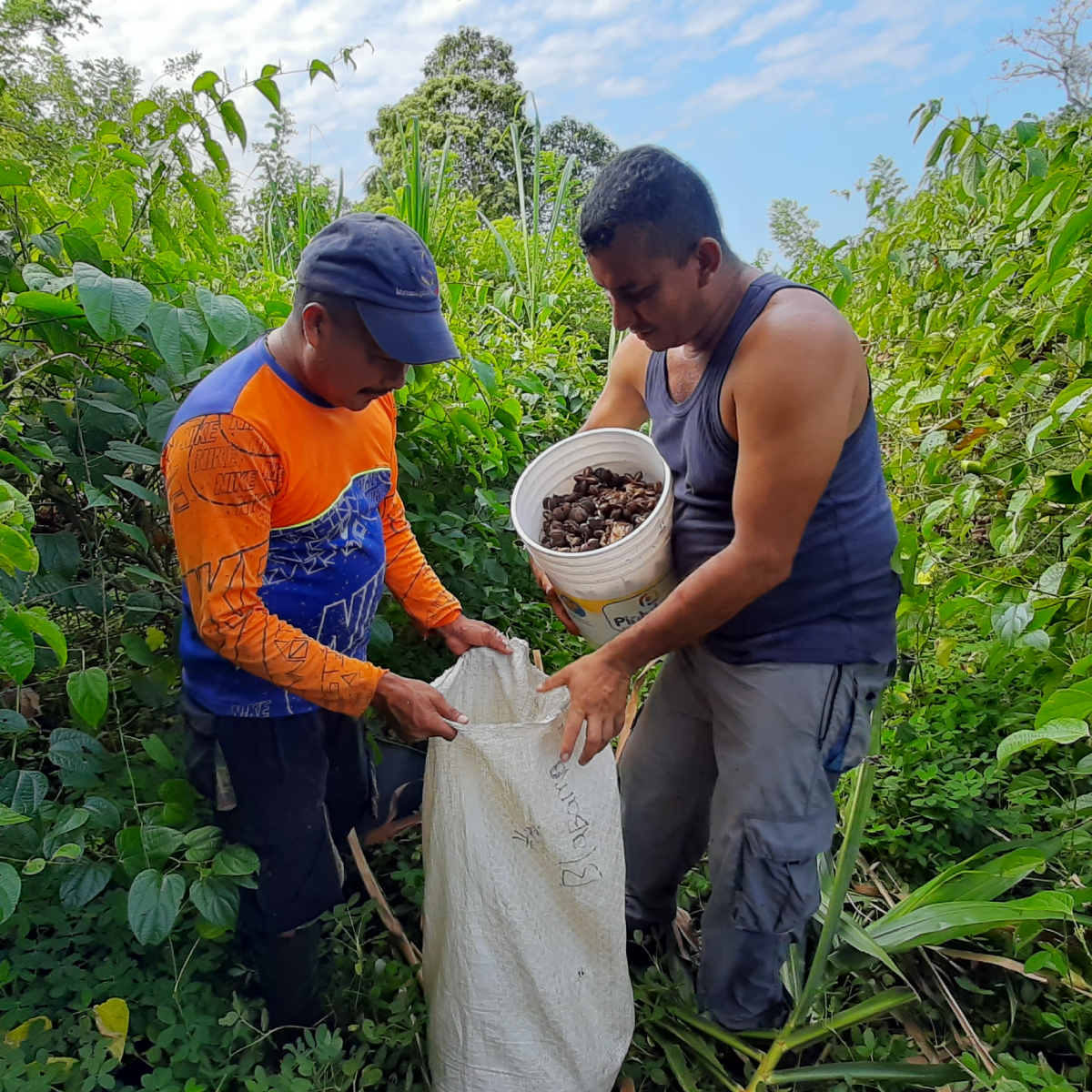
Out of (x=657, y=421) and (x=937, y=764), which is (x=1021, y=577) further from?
(x=657, y=421)

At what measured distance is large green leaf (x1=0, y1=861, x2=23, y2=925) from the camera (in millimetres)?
1050

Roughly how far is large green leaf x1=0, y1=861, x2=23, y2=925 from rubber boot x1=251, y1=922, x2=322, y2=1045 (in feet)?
1.62

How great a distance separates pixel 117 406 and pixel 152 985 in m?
1.02

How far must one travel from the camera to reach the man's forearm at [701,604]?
1.34 meters

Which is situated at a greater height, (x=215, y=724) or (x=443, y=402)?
(x=443, y=402)

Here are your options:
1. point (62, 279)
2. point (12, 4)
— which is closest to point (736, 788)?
point (62, 279)

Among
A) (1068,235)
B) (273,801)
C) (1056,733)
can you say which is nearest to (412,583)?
(273,801)

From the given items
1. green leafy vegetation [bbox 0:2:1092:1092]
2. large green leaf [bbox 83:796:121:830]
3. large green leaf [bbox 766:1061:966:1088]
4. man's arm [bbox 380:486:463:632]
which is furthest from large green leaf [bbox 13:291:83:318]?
large green leaf [bbox 766:1061:966:1088]

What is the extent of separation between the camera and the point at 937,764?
2.12 meters

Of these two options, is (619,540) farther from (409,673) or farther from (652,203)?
(409,673)

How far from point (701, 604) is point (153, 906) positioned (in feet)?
3.17

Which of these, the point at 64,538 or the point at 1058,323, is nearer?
the point at 64,538

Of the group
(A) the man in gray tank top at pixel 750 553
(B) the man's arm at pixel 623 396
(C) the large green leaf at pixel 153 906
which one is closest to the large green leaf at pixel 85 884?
(C) the large green leaf at pixel 153 906

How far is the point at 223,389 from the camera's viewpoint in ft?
3.93
